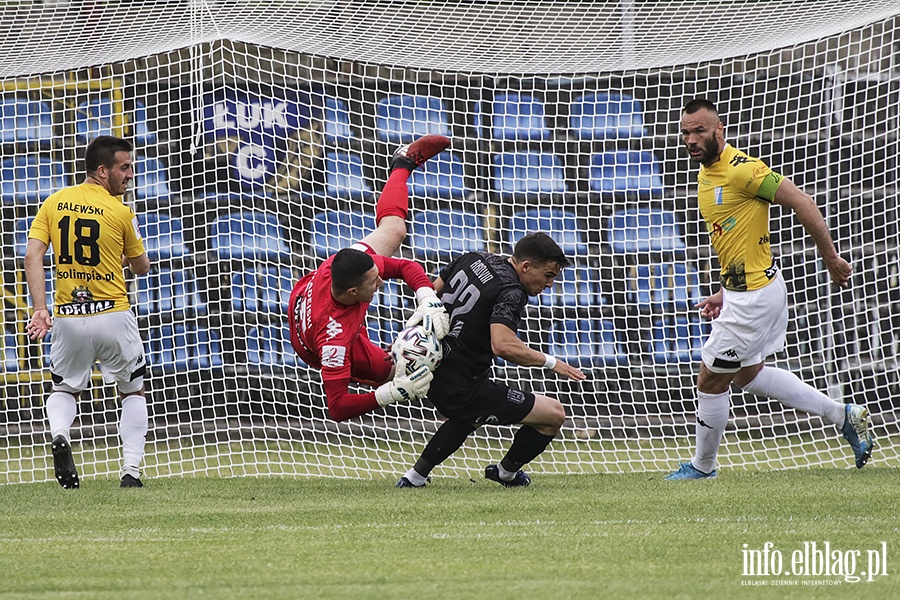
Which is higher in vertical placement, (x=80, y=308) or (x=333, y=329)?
(x=80, y=308)

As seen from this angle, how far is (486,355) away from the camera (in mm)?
6570

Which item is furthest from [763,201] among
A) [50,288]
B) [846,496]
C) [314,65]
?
[50,288]

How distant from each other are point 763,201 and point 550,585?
3.65 metres

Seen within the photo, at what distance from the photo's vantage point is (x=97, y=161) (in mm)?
6758

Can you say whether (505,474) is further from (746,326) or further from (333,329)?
(746,326)

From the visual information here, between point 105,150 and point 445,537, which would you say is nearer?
point 445,537

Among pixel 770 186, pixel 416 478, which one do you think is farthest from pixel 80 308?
pixel 770 186

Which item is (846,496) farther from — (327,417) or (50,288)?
(50,288)

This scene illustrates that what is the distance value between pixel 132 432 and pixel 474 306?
2.22 m

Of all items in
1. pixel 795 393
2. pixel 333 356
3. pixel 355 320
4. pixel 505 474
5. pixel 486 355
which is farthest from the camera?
pixel 795 393

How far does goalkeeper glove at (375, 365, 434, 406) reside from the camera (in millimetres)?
6031

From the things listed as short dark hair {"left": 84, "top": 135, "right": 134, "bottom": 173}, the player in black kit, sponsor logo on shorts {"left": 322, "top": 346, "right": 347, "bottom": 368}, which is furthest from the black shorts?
short dark hair {"left": 84, "top": 135, "right": 134, "bottom": 173}

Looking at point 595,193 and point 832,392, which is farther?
point 595,193

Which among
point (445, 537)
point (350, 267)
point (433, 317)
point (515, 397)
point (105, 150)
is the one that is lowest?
point (445, 537)
